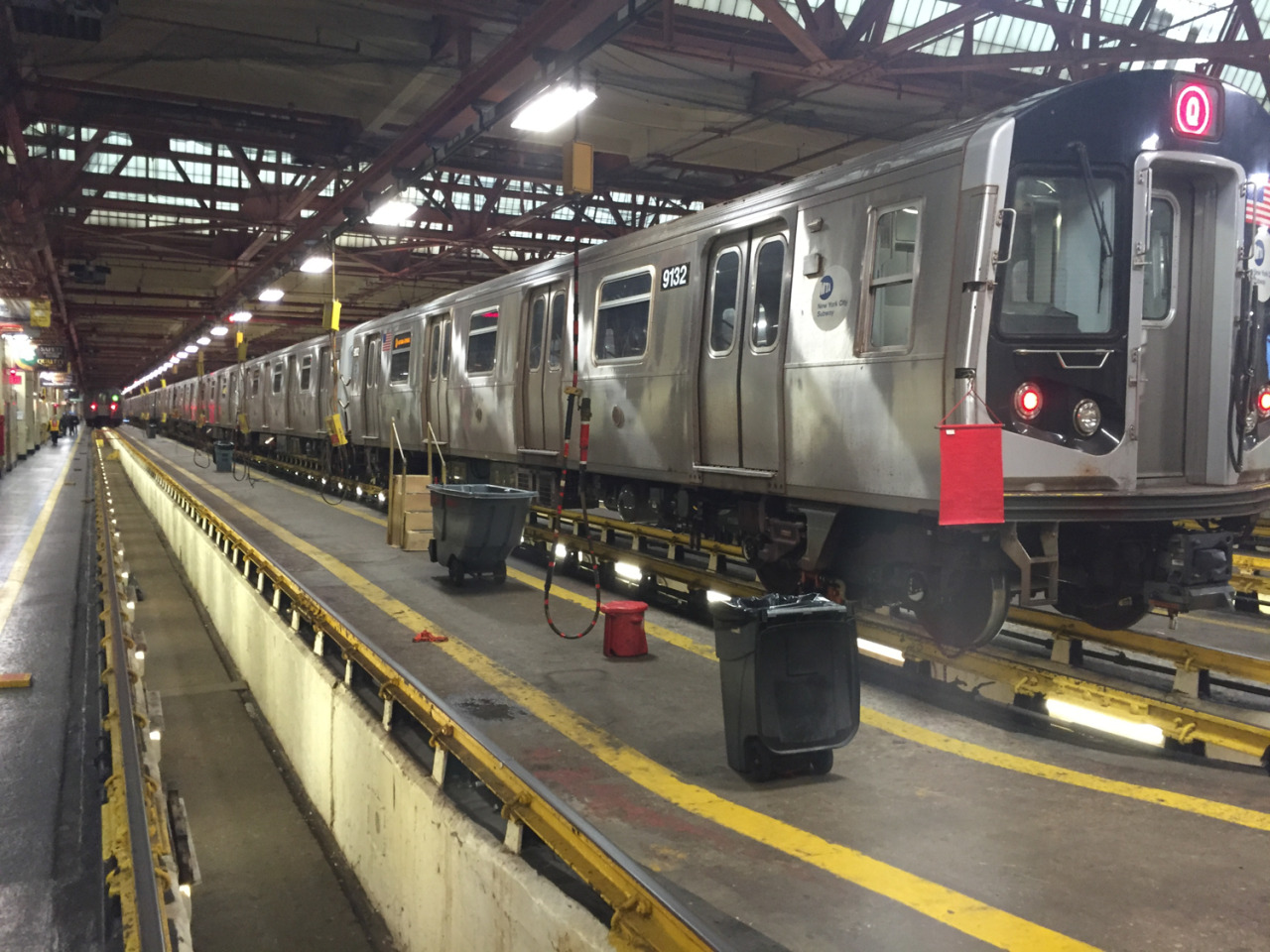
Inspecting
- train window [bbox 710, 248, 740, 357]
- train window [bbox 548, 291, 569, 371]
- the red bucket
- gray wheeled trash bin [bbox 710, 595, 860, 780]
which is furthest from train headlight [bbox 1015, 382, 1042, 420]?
train window [bbox 548, 291, 569, 371]

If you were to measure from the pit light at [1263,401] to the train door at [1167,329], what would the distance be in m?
0.62

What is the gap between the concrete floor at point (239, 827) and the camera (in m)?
5.95

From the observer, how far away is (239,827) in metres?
7.33

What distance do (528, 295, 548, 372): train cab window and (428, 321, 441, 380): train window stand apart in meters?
3.41

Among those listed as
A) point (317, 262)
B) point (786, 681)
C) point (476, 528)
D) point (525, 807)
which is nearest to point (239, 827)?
point (476, 528)

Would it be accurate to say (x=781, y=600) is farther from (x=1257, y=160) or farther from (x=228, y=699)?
(x=228, y=699)

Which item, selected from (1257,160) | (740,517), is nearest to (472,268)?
(740,517)

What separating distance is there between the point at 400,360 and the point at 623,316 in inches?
302

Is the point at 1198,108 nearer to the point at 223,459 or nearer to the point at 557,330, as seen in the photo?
the point at 557,330

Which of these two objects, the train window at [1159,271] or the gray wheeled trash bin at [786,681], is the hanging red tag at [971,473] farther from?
the train window at [1159,271]

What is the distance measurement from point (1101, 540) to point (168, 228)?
59.8 feet

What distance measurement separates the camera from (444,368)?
13.6m

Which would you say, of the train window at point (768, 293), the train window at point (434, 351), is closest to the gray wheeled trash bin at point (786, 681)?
the train window at point (768, 293)

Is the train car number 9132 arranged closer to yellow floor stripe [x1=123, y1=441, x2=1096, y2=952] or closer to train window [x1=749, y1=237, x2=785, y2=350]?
train window [x1=749, y1=237, x2=785, y2=350]
